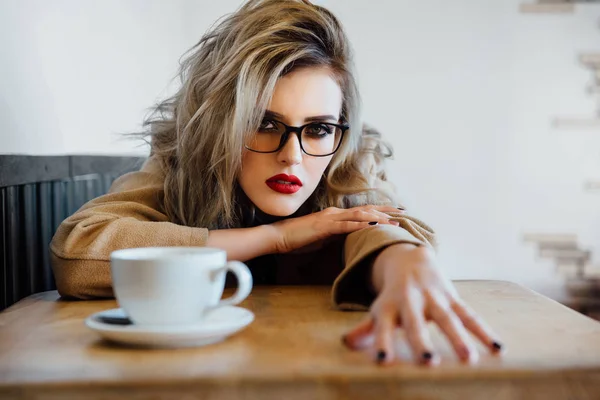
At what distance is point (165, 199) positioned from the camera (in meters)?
1.39

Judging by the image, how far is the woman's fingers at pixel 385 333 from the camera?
67 cm

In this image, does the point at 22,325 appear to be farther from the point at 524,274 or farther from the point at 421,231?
the point at 524,274

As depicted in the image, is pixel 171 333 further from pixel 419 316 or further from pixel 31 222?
pixel 31 222

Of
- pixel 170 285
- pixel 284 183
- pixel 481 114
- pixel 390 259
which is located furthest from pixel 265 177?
pixel 481 114

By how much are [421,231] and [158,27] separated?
6.50 ft

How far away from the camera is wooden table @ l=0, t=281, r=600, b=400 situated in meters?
0.62

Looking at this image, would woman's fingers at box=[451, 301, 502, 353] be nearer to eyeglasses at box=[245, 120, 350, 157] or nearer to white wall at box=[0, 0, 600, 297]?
eyeglasses at box=[245, 120, 350, 157]

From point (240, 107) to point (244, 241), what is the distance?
23 centimetres

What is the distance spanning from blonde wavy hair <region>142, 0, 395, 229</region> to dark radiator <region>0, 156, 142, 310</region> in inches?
10.7

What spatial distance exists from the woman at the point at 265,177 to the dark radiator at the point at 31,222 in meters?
0.18

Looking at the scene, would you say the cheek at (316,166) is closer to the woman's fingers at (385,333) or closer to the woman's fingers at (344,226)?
the woman's fingers at (344,226)

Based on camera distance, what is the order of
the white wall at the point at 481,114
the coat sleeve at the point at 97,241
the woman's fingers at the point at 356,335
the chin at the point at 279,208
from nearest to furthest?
1. the woman's fingers at the point at 356,335
2. the coat sleeve at the point at 97,241
3. the chin at the point at 279,208
4. the white wall at the point at 481,114

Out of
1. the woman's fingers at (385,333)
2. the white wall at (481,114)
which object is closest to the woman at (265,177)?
the woman's fingers at (385,333)

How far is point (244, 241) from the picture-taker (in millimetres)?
1210
